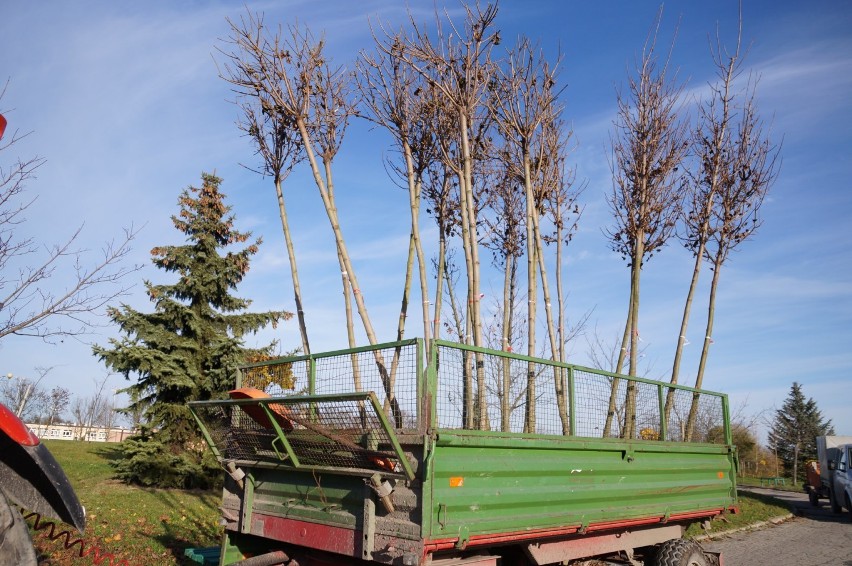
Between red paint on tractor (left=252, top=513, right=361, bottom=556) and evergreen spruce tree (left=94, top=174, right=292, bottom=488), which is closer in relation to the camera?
red paint on tractor (left=252, top=513, right=361, bottom=556)

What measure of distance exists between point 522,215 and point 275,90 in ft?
16.6

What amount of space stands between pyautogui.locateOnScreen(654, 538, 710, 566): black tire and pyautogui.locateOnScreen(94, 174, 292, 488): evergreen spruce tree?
30.4ft

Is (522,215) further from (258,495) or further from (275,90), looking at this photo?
(258,495)

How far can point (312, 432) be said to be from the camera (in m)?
4.86

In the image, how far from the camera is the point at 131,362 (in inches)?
565

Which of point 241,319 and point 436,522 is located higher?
point 241,319

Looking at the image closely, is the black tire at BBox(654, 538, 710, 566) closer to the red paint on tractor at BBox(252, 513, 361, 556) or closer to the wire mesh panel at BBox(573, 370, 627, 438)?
the wire mesh panel at BBox(573, 370, 627, 438)

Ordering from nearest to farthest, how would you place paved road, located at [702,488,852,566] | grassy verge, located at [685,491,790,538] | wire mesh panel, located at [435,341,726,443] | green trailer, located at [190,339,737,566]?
1. green trailer, located at [190,339,737,566]
2. wire mesh panel, located at [435,341,726,443]
3. paved road, located at [702,488,852,566]
4. grassy verge, located at [685,491,790,538]

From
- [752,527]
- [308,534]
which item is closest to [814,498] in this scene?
[752,527]

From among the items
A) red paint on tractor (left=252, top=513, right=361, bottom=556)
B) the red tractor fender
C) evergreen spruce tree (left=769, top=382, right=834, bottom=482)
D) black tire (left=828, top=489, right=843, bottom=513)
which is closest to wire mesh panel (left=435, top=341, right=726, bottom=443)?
red paint on tractor (left=252, top=513, right=361, bottom=556)

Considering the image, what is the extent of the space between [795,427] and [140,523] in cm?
5312

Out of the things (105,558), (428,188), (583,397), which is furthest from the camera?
(428,188)

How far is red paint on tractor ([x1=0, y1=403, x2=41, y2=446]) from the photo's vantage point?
10.5 feet

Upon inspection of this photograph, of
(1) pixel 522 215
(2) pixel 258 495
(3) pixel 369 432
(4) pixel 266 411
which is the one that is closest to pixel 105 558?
(2) pixel 258 495
